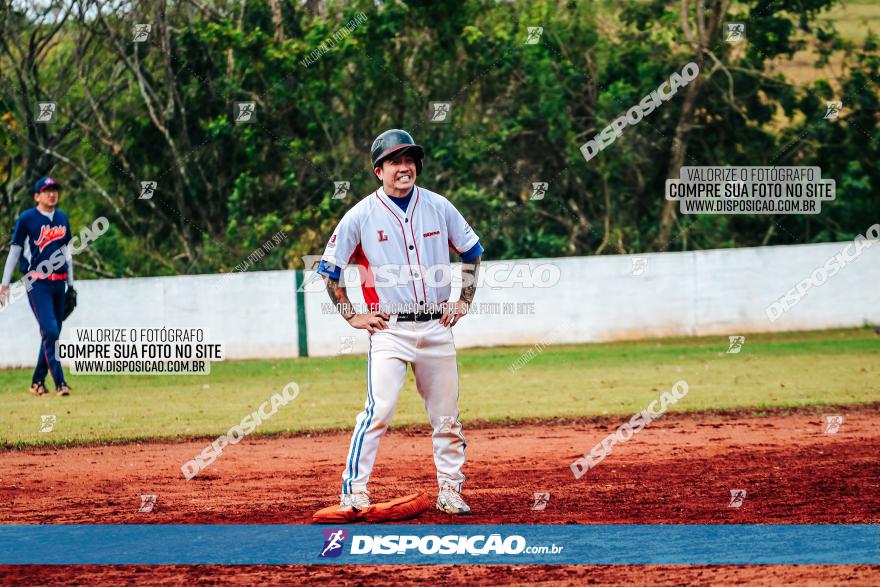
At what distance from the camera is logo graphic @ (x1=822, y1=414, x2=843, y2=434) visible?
1100 centimetres

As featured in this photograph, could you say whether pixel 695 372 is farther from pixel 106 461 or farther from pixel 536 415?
pixel 106 461

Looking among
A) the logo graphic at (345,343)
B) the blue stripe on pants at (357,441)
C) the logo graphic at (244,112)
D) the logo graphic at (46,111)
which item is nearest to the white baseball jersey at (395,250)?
the blue stripe on pants at (357,441)

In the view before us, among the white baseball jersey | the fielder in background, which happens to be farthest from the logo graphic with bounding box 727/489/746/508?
the fielder in background

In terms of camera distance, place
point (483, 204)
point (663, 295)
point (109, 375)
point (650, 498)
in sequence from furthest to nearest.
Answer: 1. point (483, 204)
2. point (663, 295)
3. point (109, 375)
4. point (650, 498)

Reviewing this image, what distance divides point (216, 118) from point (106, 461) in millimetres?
15794

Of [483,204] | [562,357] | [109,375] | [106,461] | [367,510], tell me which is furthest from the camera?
[483,204]

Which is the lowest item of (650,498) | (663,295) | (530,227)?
(650,498)

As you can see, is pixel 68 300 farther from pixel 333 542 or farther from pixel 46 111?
pixel 46 111

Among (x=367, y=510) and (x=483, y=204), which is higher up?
(x=483, y=204)

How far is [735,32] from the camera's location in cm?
2434

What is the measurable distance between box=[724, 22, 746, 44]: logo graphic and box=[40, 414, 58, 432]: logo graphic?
17311mm

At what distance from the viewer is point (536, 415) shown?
1280 centimetres

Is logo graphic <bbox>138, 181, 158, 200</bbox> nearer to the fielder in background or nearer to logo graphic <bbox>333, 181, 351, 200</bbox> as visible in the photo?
logo graphic <bbox>333, 181, 351, 200</bbox>

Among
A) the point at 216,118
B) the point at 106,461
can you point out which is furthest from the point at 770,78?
the point at 106,461
